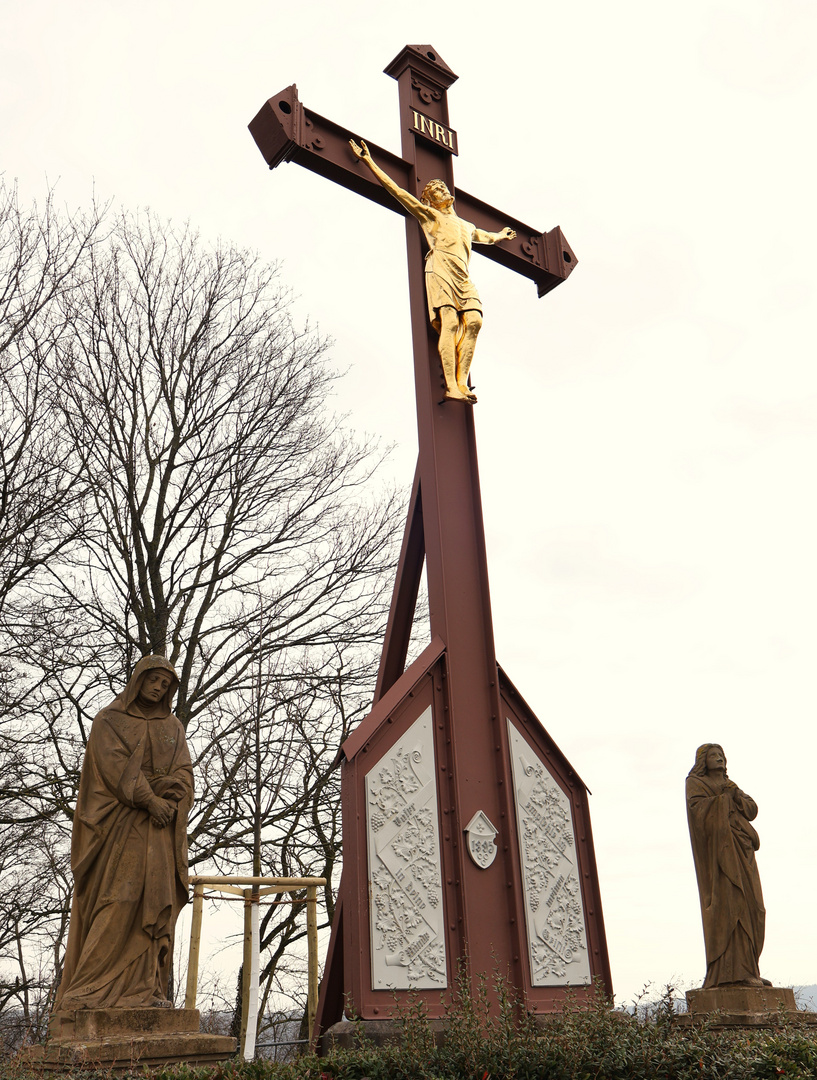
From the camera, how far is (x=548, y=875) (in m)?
7.29

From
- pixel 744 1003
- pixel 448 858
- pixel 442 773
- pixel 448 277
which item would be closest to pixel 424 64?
pixel 448 277

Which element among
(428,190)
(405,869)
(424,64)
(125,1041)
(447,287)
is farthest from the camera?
(424,64)

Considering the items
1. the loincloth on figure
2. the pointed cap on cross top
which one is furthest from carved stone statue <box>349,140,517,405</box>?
the pointed cap on cross top

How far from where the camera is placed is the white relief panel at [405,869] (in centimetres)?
625

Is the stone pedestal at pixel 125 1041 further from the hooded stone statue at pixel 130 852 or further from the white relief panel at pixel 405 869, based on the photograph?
the white relief panel at pixel 405 869

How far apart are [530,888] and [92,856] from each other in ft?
9.80

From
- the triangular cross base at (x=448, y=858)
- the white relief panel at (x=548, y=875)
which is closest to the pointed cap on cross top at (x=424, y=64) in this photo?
the triangular cross base at (x=448, y=858)

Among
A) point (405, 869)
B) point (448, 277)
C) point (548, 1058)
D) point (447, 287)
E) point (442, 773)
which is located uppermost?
point (448, 277)

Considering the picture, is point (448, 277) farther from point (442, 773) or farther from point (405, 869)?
point (405, 869)

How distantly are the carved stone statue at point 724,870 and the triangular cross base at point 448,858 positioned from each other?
2.71m

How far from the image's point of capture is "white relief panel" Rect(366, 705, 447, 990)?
6250 millimetres

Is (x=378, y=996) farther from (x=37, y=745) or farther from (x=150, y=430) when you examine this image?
(x=150, y=430)

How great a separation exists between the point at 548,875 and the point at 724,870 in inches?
125

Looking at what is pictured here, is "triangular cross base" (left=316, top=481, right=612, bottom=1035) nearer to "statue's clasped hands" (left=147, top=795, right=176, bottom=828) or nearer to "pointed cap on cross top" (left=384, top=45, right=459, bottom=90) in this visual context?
"statue's clasped hands" (left=147, top=795, right=176, bottom=828)
